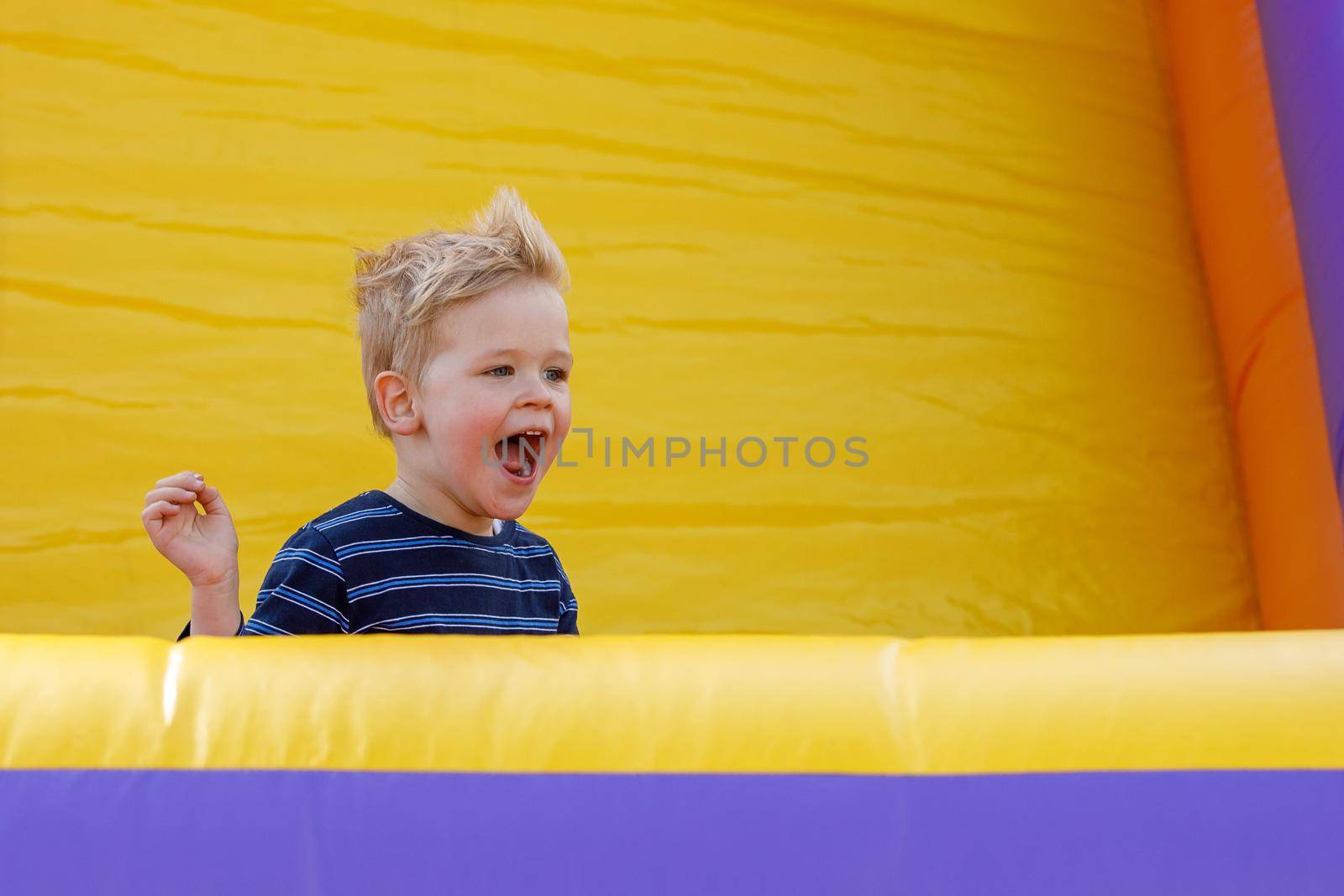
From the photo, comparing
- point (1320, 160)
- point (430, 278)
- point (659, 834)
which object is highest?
point (1320, 160)

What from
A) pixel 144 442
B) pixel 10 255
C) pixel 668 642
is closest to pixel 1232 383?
pixel 668 642

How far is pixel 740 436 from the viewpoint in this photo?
136cm

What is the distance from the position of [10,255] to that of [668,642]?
1.00 meters

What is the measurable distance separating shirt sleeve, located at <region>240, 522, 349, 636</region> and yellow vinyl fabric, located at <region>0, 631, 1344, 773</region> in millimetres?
141

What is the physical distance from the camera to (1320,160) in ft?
3.43

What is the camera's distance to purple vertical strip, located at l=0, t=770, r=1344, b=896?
56 cm

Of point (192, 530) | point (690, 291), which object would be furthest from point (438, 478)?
point (690, 291)

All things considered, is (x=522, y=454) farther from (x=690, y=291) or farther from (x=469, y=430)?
(x=690, y=291)

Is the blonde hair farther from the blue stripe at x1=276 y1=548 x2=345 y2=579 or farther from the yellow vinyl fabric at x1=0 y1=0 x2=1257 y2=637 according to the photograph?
the yellow vinyl fabric at x1=0 y1=0 x2=1257 y2=637

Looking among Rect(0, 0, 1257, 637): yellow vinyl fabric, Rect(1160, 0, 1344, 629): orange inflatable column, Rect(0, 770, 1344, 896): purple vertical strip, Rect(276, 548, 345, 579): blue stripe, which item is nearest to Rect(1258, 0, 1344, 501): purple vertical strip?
Rect(1160, 0, 1344, 629): orange inflatable column

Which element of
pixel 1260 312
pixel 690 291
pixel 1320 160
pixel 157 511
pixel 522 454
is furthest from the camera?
pixel 690 291

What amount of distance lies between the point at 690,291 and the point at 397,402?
602 millimetres

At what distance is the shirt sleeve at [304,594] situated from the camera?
76 centimetres

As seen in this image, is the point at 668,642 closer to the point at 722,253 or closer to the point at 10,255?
the point at 722,253
